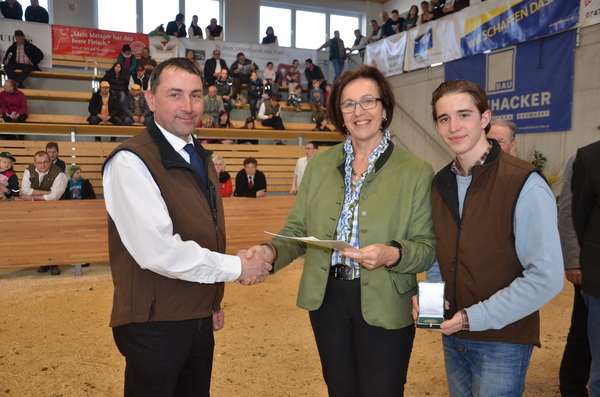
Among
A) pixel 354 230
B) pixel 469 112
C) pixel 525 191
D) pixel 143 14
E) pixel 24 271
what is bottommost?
pixel 24 271

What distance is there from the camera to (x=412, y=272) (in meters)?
1.75

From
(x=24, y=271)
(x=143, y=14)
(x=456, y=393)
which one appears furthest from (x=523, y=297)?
(x=143, y=14)

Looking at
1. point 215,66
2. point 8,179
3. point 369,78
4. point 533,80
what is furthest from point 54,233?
point 533,80

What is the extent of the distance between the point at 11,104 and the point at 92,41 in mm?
3974

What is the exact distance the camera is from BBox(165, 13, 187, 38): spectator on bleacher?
43.5 ft

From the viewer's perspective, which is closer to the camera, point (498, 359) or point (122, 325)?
point (498, 359)

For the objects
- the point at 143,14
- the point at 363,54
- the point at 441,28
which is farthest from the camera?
the point at 143,14

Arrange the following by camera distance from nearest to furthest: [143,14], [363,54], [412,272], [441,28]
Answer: [412,272] → [441,28] → [363,54] → [143,14]

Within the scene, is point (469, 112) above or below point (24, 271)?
above

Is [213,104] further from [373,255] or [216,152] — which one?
[373,255]

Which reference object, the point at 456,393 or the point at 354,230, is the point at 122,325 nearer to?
the point at 354,230

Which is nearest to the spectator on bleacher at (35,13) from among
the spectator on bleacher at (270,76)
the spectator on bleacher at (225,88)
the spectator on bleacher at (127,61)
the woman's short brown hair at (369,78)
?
the spectator on bleacher at (127,61)

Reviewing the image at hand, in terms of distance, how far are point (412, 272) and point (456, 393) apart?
51 centimetres

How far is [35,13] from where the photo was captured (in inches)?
477
